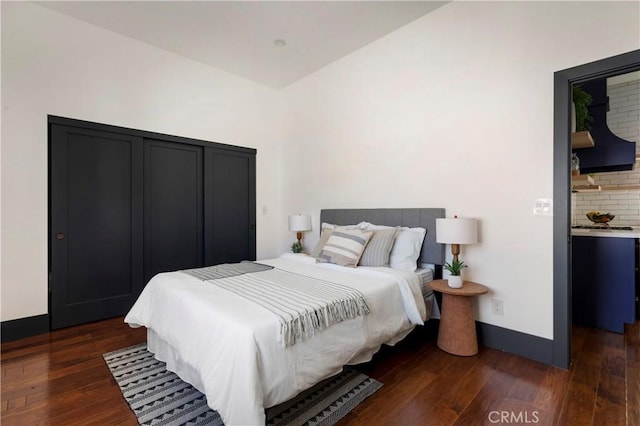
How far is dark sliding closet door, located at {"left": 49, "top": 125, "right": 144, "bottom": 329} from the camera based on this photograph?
9.65 ft

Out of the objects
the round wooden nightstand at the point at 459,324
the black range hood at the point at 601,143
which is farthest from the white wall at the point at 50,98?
the black range hood at the point at 601,143

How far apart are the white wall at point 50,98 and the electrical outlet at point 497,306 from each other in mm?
3769

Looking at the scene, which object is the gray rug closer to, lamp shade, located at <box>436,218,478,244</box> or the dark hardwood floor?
the dark hardwood floor

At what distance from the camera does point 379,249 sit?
2.80 meters

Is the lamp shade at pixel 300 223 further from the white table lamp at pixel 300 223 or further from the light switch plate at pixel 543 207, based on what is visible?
the light switch plate at pixel 543 207

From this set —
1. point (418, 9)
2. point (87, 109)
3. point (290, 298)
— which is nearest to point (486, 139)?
point (418, 9)

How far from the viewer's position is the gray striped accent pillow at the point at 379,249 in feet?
9.06

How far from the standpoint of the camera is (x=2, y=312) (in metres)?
2.66

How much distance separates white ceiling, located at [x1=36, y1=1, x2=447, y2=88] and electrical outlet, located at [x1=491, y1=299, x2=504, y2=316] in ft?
8.83

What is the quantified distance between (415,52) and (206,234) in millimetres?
3264

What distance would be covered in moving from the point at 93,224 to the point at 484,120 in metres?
3.94

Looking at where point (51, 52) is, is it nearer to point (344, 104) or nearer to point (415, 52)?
point (344, 104)

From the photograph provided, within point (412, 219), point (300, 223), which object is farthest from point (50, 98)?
point (412, 219)

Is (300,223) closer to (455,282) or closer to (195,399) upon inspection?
(455,282)
